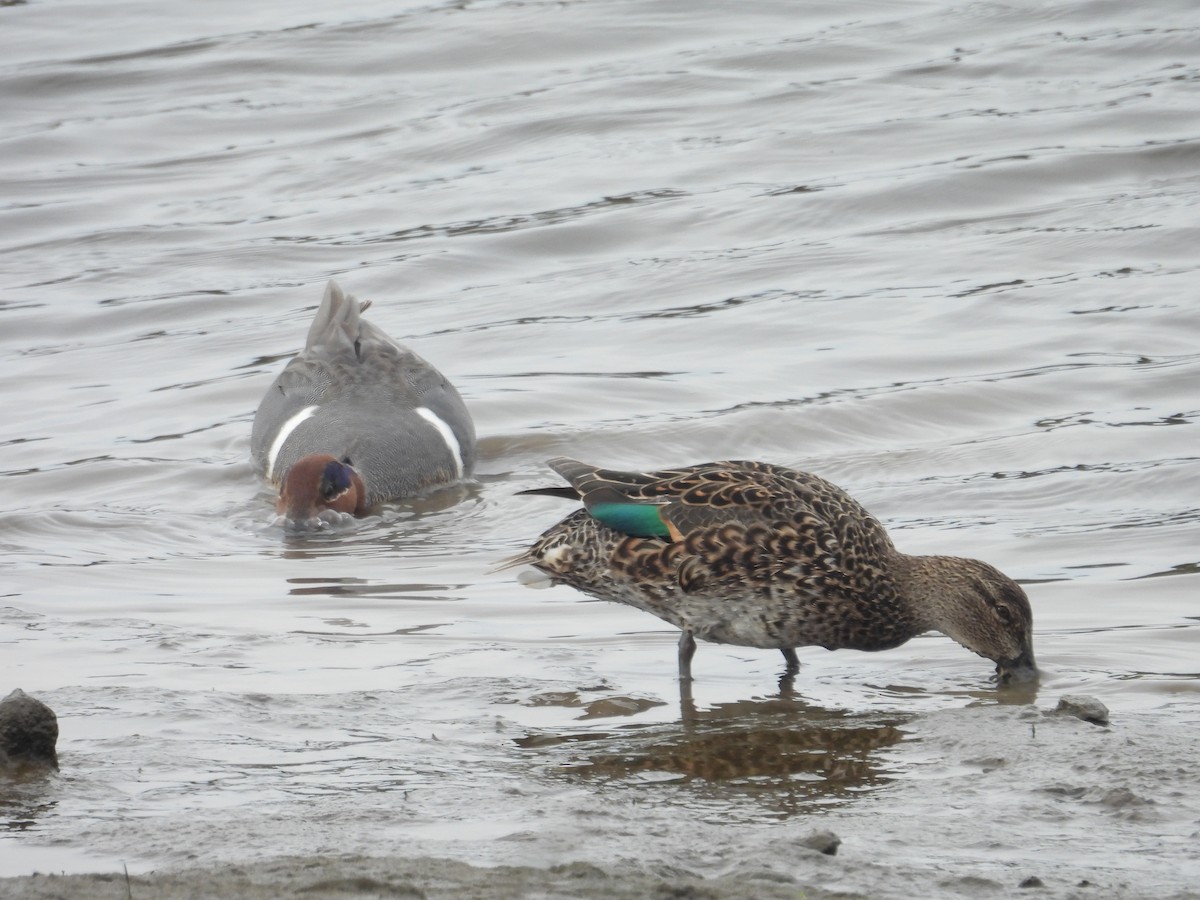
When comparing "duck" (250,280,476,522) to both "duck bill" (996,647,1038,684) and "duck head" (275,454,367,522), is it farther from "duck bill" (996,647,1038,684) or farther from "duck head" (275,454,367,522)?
"duck bill" (996,647,1038,684)

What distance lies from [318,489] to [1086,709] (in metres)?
5.56

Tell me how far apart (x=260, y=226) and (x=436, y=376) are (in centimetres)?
617

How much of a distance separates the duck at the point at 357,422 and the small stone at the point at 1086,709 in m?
5.50

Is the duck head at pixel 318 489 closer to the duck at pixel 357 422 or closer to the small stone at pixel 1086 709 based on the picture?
the duck at pixel 357 422

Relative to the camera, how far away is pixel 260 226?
1705 centimetres

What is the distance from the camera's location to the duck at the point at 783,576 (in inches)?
242

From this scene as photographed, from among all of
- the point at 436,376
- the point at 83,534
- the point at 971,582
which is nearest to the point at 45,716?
the point at 971,582

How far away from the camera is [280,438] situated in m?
10.9

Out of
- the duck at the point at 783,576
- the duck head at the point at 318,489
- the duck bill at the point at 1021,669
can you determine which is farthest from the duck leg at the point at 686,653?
the duck head at the point at 318,489

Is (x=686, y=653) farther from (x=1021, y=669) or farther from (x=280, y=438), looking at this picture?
(x=280, y=438)

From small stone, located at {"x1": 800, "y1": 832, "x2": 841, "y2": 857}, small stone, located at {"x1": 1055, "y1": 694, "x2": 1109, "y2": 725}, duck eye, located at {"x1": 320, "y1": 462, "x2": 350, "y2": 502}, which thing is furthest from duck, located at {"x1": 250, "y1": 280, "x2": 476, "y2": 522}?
small stone, located at {"x1": 800, "y1": 832, "x2": 841, "y2": 857}

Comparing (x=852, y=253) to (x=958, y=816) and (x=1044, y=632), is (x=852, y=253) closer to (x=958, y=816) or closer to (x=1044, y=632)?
(x=1044, y=632)

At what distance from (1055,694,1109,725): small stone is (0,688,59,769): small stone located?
2.86 meters

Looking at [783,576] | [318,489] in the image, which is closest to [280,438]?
[318,489]
